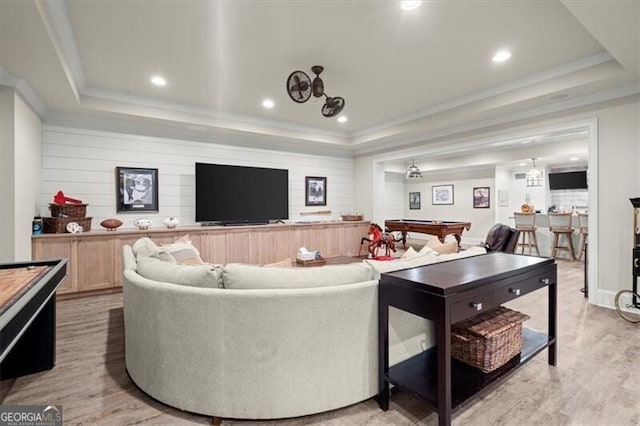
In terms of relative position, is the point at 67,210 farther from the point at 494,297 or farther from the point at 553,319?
the point at 553,319

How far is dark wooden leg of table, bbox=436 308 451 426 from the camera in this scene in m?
1.57

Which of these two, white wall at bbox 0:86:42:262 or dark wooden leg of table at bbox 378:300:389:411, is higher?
white wall at bbox 0:86:42:262

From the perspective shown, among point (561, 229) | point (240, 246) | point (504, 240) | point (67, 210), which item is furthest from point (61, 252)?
point (561, 229)

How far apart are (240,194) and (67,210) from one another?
2.56m

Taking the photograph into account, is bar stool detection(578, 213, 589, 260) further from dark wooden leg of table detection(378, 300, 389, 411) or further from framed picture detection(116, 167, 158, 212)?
framed picture detection(116, 167, 158, 212)

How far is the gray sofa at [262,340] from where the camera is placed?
68.7 inches

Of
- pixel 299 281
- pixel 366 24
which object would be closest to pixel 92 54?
pixel 366 24

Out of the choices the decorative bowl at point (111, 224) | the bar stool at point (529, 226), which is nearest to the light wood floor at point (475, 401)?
the decorative bowl at point (111, 224)

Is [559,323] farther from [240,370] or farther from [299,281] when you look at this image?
[240,370]

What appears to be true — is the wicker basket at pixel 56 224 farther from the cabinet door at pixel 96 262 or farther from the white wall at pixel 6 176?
the white wall at pixel 6 176

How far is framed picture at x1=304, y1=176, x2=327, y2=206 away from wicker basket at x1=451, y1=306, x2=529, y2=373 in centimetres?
523

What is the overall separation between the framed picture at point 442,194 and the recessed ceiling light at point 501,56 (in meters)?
7.83

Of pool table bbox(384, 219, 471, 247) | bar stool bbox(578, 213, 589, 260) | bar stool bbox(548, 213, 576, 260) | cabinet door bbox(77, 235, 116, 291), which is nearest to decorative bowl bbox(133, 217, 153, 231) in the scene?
cabinet door bbox(77, 235, 116, 291)

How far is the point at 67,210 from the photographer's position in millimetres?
4250
